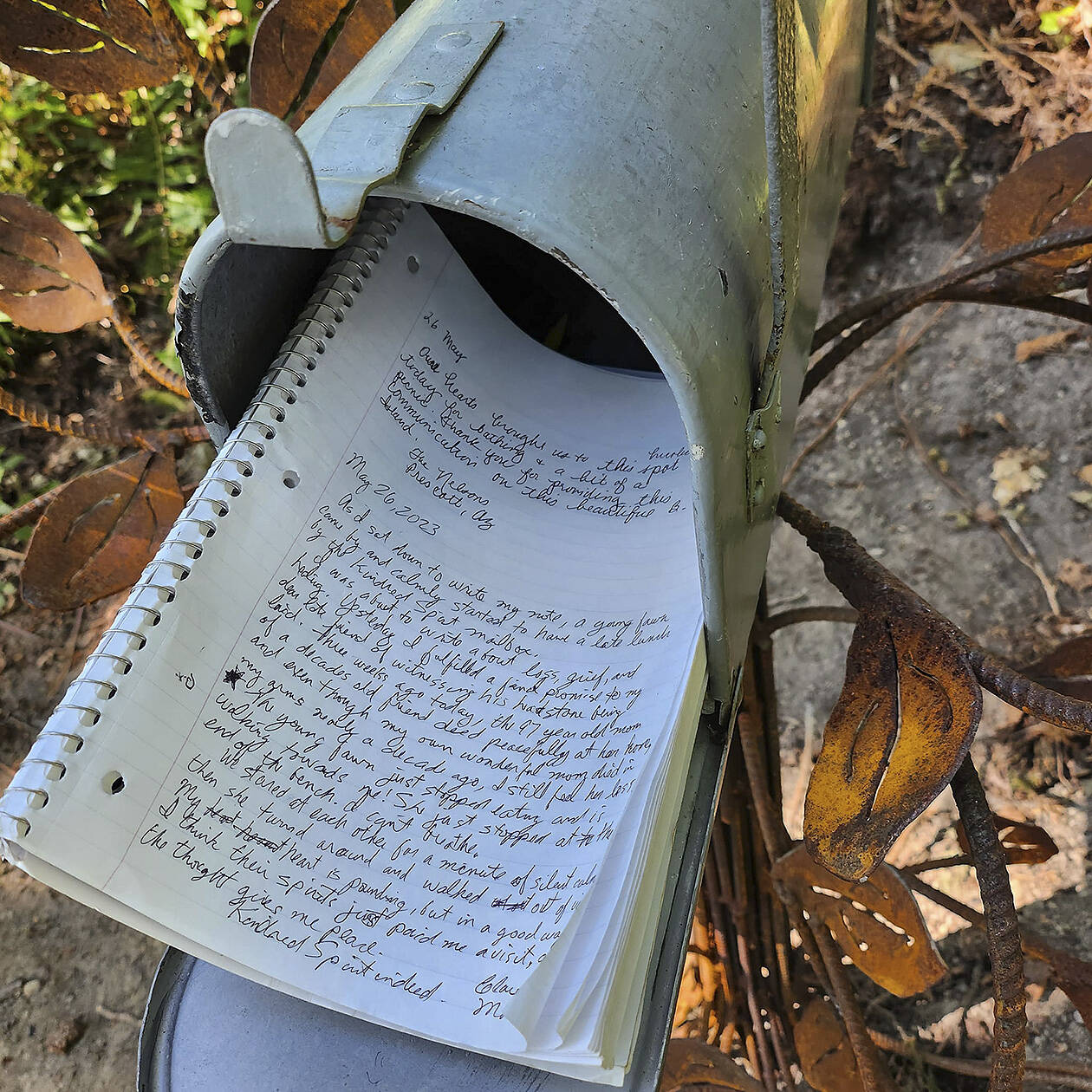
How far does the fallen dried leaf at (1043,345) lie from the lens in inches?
65.7

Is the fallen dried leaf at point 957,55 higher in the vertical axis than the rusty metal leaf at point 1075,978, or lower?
lower

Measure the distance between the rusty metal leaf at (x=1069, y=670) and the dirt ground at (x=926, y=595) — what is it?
71 cm

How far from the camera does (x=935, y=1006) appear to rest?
1.29m

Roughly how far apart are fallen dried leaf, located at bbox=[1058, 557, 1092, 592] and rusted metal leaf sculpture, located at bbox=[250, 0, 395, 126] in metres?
1.33

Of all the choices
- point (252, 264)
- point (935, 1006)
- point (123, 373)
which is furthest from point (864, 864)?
point (123, 373)

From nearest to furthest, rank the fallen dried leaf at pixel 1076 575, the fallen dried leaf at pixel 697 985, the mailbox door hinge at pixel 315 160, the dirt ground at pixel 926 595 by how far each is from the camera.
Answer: the mailbox door hinge at pixel 315 160 < the fallen dried leaf at pixel 697 985 < the dirt ground at pixel 926 595 < the fallen dried leaf at pixel 1076 575

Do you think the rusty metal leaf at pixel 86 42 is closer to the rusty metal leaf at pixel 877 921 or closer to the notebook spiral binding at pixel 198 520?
the notebook spiral binding at pixel 198 520

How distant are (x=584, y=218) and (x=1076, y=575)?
140 cm

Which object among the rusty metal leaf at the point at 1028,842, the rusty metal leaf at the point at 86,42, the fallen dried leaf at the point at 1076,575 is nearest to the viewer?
the rusty metal leaf at the point at 86,42

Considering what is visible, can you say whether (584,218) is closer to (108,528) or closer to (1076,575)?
(108,528)

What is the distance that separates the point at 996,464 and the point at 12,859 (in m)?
1.61

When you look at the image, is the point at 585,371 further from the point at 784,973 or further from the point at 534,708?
→ the point at 784,973

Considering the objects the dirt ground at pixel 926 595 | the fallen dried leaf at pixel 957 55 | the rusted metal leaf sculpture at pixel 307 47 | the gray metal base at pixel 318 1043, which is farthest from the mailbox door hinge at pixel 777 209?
the fallen dried leaf at pixel 957 55

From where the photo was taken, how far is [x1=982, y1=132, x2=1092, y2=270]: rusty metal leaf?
78 cm
